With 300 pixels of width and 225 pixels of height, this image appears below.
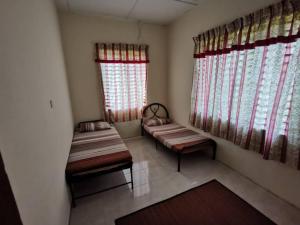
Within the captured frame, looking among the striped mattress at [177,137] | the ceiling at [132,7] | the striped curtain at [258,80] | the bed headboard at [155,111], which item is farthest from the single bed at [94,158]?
the ceiling at [132,7]

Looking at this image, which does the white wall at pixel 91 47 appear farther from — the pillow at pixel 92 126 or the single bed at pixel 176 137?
the single bed at pixel 176 137

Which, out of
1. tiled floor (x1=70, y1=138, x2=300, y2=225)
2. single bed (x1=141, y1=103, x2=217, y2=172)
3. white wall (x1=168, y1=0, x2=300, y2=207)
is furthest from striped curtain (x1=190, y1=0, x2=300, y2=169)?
tiled floor (x1=70, y1=138, x2=300, y2=225)

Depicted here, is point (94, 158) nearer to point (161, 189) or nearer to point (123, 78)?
point (161, 189)

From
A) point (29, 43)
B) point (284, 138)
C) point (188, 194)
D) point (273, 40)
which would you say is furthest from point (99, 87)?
point (284, 138)

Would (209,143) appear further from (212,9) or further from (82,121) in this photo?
(82,121)

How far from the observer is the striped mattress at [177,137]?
241 centimetres

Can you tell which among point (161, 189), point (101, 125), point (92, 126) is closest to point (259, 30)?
point (161, 189)

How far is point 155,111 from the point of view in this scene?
3.78 meters

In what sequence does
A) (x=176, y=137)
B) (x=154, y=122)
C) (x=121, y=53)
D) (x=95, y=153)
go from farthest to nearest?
1. (x=154, y=122)
2. (x=121, y=53)
3. (x=176, y=137)
4. (x=95, y=153)

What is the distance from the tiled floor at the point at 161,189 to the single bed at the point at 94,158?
0.18m

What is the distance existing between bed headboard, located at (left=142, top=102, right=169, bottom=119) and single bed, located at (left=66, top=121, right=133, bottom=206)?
1259mm

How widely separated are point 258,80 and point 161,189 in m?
1.82

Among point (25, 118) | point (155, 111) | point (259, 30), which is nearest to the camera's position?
point (25, 118)

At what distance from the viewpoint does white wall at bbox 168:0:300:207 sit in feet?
5.73
